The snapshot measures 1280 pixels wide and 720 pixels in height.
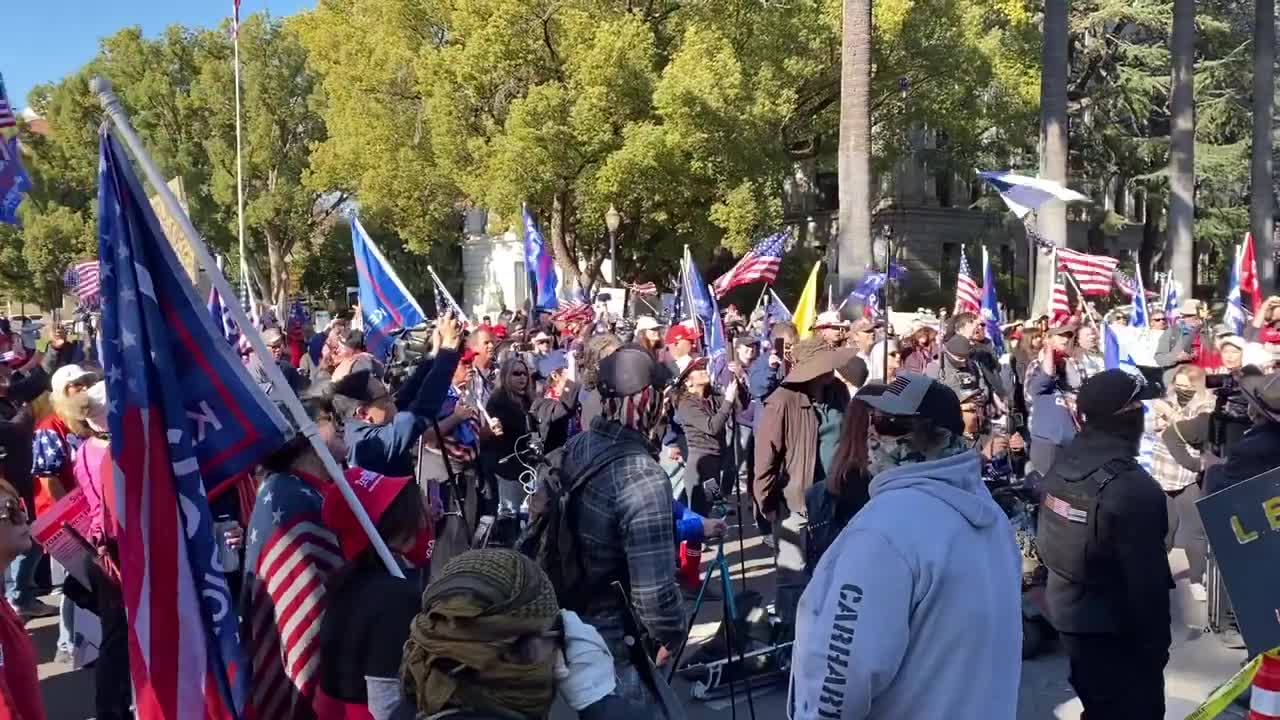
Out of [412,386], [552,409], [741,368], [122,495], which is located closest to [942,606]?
[122,495]

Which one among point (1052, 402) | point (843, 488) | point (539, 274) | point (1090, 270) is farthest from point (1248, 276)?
point (843, 488)

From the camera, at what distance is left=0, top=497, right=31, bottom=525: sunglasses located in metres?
3.15

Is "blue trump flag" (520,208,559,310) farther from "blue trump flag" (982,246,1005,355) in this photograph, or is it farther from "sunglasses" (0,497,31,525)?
"sunglasses" (0,497,31,525)

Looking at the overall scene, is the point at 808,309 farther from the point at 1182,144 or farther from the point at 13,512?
the point at 1182,144

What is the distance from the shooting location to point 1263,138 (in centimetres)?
2964

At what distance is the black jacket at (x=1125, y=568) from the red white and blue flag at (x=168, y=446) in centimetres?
290

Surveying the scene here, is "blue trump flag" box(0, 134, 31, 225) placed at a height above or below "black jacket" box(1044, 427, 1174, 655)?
above

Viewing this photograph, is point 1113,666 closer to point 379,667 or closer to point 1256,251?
point 379,667

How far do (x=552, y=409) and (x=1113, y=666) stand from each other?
5078 mm

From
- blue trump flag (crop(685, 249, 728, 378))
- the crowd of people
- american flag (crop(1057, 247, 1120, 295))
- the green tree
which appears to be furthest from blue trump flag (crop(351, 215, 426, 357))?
the green tree

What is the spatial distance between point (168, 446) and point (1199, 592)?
23.7ft

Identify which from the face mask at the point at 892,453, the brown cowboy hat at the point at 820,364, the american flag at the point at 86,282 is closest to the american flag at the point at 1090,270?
the brown cowboy hat at the point at 820,364

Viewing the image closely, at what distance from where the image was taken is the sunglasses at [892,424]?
2959mm

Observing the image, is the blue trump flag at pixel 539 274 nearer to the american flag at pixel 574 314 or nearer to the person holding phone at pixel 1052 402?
the american flag at pixel 574 314
